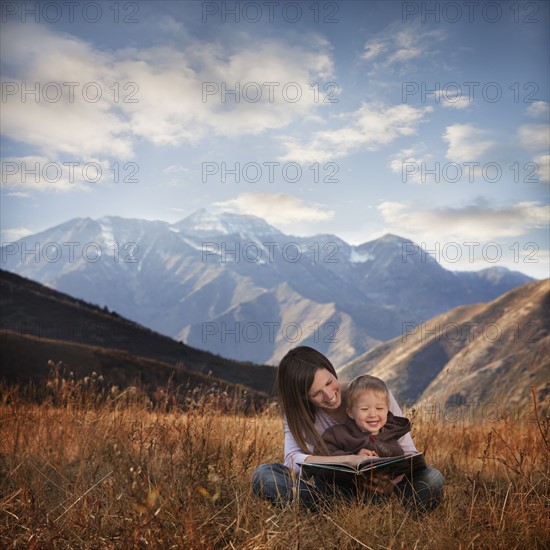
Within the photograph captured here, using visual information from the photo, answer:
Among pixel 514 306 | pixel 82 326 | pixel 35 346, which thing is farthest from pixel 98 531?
pixel 514 306

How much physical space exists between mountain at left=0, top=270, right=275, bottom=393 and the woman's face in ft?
73.6

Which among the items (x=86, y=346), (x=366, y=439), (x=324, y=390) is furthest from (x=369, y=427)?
(x=86, y=346)

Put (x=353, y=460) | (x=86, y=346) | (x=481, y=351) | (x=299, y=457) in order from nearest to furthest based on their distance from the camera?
(x=353, y=460) < (x=299, y=457) < (x=86, y=346) < (x=481, y=351)

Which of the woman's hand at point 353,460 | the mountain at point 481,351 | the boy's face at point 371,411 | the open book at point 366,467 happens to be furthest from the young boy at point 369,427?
the mountain at point 481,351

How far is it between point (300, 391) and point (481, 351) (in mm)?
138927

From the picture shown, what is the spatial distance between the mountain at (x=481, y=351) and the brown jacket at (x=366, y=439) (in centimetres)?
7346

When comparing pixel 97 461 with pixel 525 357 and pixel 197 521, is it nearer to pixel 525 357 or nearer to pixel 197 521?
pixel 197 521

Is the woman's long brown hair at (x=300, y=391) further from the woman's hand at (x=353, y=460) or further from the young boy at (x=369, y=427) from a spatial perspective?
the woman's hand at (x=353, y=460)

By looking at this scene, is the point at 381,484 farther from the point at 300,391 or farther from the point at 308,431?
the point at 300,391

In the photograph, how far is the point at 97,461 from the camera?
4.82 meters

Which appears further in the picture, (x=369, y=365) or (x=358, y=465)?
(x=369, y=365)

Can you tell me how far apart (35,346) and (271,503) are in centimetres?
2758

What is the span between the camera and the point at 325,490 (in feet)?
12.0

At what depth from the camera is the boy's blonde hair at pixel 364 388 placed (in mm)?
3717
